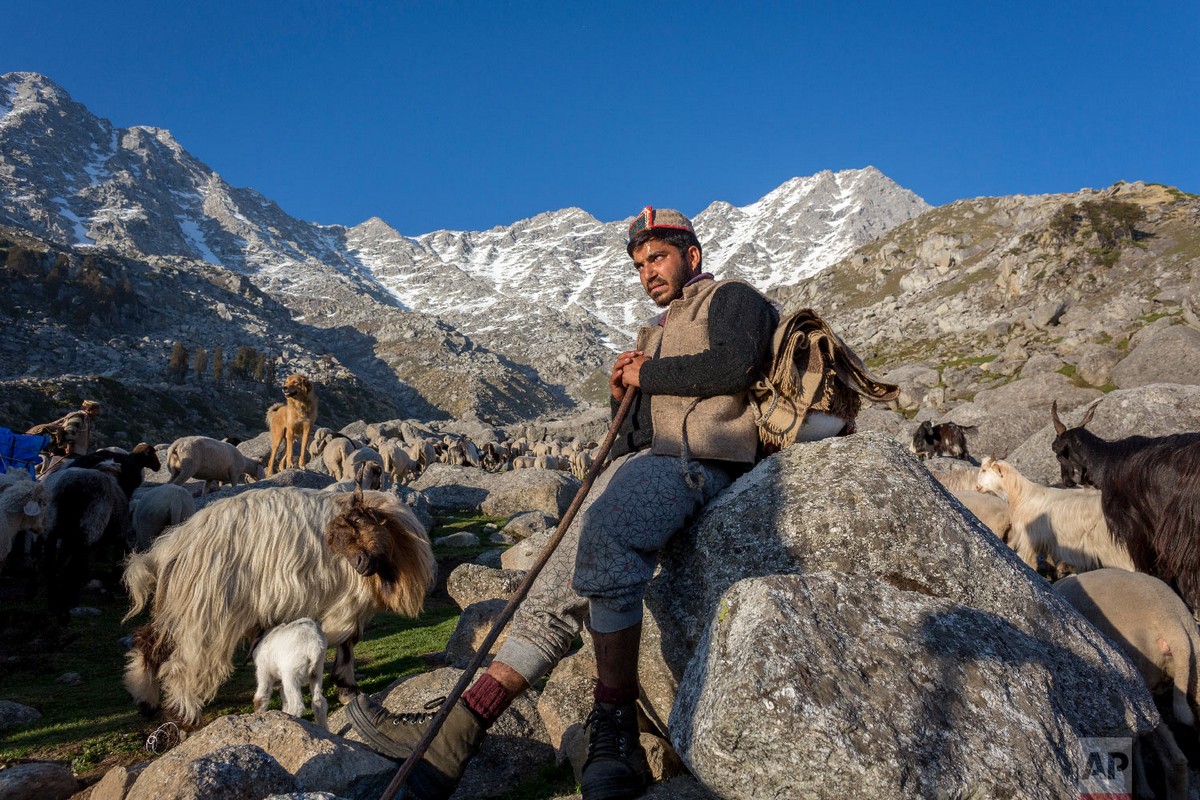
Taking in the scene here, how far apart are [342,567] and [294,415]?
16.7m

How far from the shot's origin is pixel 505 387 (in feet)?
438

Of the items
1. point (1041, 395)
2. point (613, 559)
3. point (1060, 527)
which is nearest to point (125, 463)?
point (613, 559)

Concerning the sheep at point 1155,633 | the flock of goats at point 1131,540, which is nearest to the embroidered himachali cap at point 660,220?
the sheep at point 1155,633

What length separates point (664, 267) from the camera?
425 cm

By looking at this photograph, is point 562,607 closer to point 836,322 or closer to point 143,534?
point 143,534

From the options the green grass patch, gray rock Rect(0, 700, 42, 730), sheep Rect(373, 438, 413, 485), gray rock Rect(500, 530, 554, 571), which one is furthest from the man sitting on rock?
sheep Rect(373, 438, 413, 485)

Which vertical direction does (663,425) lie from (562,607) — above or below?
above

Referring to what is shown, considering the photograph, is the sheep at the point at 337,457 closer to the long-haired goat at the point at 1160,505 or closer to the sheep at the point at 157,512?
the sheep at the point at 157,512

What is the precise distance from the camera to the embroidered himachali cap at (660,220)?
417 cm

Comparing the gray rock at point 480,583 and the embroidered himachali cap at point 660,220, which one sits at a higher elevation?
the embroidered himachali cap at point 660,220

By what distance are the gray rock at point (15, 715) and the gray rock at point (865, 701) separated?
18.4ft

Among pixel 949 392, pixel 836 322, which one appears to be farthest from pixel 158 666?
pixel 836 322

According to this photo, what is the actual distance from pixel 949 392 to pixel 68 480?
3835cm

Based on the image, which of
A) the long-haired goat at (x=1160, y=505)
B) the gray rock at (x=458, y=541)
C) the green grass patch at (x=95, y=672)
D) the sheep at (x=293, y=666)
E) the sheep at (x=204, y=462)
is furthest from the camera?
the sheep at (x=204, y=462)
